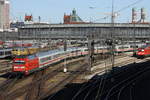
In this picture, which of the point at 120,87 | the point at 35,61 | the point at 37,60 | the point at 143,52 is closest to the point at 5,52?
the point at 37,60

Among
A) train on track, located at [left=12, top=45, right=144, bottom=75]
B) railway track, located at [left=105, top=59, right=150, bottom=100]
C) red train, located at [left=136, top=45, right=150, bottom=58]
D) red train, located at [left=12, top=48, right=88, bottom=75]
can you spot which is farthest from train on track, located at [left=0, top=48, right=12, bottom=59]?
railway track, located at [left=105, top=59, right=150, bottom=100]

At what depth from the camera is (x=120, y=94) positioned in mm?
23906

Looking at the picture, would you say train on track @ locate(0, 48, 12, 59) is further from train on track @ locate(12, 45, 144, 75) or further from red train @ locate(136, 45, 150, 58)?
red train @ locate(136, 45, 150, 58)

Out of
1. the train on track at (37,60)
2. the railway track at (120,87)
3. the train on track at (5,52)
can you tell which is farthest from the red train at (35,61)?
the train on track at (5,52)

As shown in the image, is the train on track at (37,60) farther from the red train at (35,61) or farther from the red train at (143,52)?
the red train at (143,52)

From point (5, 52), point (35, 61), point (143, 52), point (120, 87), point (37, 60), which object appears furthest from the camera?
point (5, 52)

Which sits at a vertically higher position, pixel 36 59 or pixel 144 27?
pixel 144 27

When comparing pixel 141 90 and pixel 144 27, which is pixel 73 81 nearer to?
pixel 141 90

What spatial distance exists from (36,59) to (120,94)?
14855 millimetres

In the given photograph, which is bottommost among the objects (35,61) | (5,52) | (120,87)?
(120,87)

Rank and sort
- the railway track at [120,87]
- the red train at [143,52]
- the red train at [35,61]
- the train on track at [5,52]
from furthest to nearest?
the red train at [143,52], the train on track at [5,52], the red train at [35,61], the railway track at [120,87]

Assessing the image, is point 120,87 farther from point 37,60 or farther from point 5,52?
point 5,52

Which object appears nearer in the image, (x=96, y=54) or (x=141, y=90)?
(x=141, y=90)

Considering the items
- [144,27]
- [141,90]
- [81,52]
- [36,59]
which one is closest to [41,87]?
[36,59]
